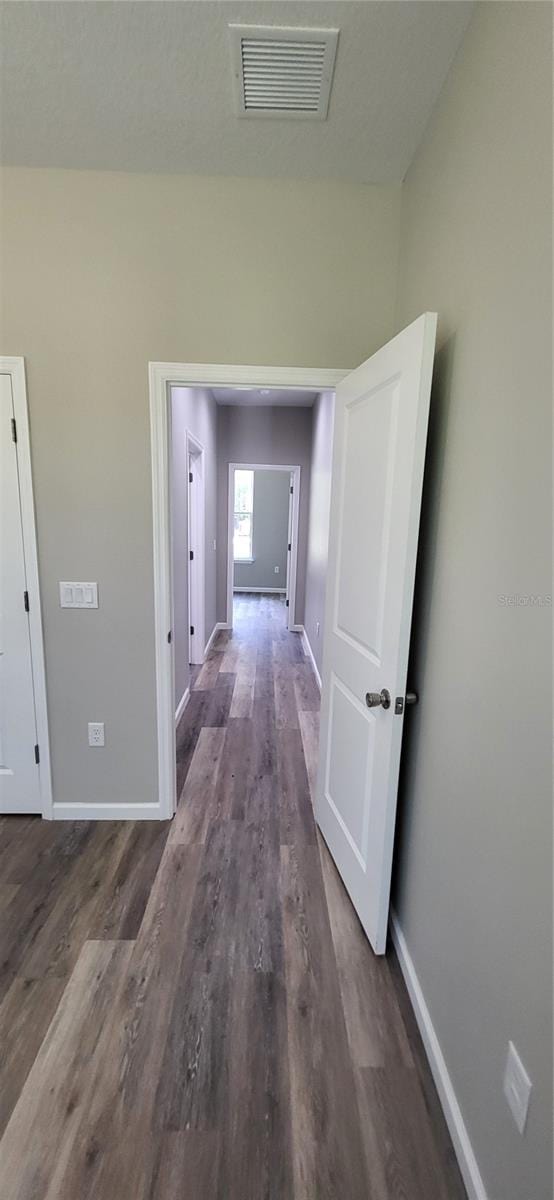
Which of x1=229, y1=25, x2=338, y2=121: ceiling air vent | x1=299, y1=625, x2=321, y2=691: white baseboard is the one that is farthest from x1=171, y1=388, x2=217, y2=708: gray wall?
x1=229, y1=25, x2=338, y2=121: ceiling air vent

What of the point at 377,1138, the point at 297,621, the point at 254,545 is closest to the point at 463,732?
the point at 377,1138

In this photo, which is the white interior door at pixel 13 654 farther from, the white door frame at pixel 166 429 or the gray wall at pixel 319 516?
the gray wall at pixel 319 516

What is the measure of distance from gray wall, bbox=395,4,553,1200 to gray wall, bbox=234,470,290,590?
6.90 meters

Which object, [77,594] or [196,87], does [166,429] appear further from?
[196,87]

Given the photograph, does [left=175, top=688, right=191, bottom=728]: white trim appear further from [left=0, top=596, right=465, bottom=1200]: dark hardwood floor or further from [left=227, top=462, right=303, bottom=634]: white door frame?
[left=227, top=462, right=303, bottom=634]: white door frame

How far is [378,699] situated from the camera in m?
1.48

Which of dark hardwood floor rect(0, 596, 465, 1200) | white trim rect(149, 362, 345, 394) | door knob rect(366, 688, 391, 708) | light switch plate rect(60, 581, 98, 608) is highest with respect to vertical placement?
white trim rect(149, 362, 345, 394)

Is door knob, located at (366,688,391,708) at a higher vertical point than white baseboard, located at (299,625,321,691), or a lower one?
higher

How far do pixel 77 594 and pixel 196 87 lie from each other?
5.75 feet

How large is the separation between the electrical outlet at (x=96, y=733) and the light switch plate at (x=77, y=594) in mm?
548

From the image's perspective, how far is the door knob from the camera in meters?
1.44

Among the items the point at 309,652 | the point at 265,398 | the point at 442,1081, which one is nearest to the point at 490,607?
the point at 442,1081

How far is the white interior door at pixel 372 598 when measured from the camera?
1.35 metres

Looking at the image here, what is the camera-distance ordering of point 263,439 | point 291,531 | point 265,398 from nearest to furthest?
1. point 265,398
2. point 263,439
3. point 291,531
